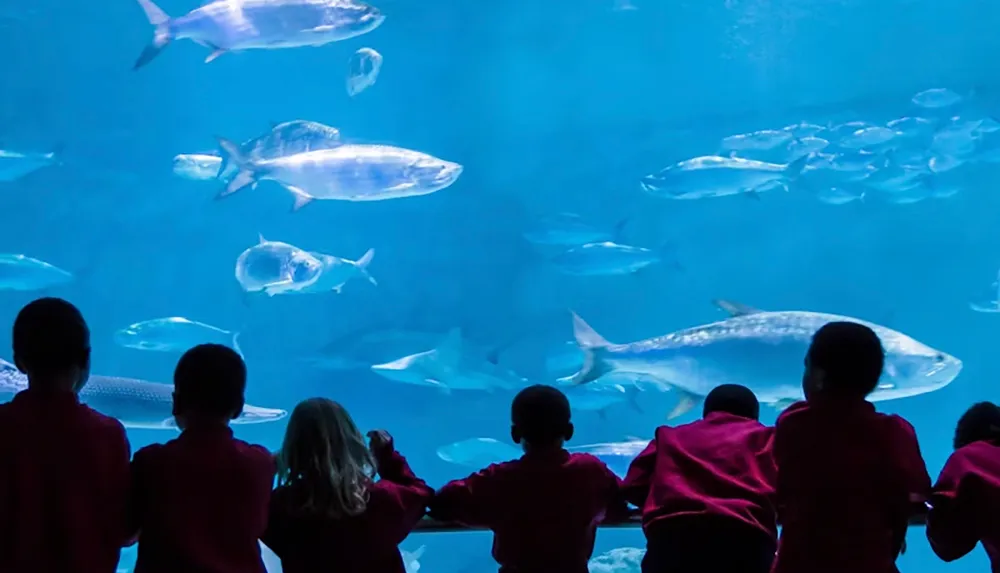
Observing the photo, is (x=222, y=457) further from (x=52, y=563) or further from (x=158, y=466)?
(x=52, y=563)

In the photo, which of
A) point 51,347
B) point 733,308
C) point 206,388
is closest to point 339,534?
point 206,388

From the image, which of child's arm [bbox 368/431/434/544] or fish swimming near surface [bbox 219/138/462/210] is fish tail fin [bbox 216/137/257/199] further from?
child's arm [bbox 368/431/434/544]

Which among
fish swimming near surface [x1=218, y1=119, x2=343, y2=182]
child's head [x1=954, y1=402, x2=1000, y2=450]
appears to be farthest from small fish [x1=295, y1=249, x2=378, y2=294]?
child's head [x1=954, y1=402, x2=1000, y2=450]

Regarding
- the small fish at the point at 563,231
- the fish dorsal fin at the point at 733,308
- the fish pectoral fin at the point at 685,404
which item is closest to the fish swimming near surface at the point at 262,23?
the fish dorsal fin at the point at 733,308

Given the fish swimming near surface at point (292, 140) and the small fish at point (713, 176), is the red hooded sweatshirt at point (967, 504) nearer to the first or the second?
the fish swimming near surface at point (292, 140)

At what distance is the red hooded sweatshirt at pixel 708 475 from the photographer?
219 cm

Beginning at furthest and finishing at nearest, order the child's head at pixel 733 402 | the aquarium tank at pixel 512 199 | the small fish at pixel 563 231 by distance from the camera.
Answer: the aquarium tank at pixel 512 199 → the small fish at pixel 563 231 → the child's head at pixel 733 402

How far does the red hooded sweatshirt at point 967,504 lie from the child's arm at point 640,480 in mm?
679

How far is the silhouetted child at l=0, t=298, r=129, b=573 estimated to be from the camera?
6.05 feet

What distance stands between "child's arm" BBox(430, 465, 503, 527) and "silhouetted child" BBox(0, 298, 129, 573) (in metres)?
0.79

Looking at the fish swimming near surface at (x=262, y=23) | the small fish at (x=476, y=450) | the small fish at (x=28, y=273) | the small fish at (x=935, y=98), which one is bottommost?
the small fish at (x=476, y=450)

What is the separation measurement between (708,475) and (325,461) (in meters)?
0.95

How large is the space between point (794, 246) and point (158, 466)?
21294 millimetres

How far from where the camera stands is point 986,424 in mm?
2373
